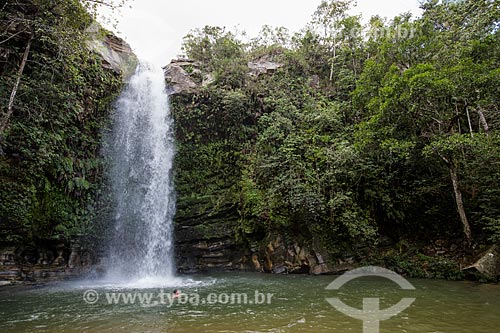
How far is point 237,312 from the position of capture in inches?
244

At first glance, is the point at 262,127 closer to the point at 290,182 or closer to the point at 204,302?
the point at 290,182

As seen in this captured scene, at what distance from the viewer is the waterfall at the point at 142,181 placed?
12797 millimetres

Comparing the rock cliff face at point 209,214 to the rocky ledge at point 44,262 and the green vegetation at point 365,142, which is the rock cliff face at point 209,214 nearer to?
the green vegetation at point 365,142

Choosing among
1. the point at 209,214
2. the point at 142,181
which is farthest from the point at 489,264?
the point at 142,181

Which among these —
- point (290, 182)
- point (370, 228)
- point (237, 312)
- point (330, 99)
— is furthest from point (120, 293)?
point (330, 99)

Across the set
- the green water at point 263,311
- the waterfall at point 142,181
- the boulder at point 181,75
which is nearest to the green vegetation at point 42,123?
the waterfall at point 142,181

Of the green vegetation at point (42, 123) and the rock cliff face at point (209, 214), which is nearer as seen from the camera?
the green vegetation at point (42, 123)

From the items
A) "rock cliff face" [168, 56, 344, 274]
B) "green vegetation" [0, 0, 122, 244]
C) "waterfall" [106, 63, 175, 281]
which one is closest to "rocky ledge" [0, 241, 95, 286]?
"green vegetation" [0, 0, 122, 244]

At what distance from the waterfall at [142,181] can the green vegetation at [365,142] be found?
871 mm

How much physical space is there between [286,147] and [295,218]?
3.23 metres

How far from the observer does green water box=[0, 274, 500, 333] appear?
514cm

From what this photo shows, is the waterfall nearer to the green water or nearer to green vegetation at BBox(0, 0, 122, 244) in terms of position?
green vegetation at BBox(0, 0, 122, 244)

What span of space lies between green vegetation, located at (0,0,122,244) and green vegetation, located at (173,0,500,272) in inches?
175

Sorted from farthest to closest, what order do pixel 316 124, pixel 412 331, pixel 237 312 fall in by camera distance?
1. pixel 316 124
2. pixel 237 312
3. pixel 412 331
